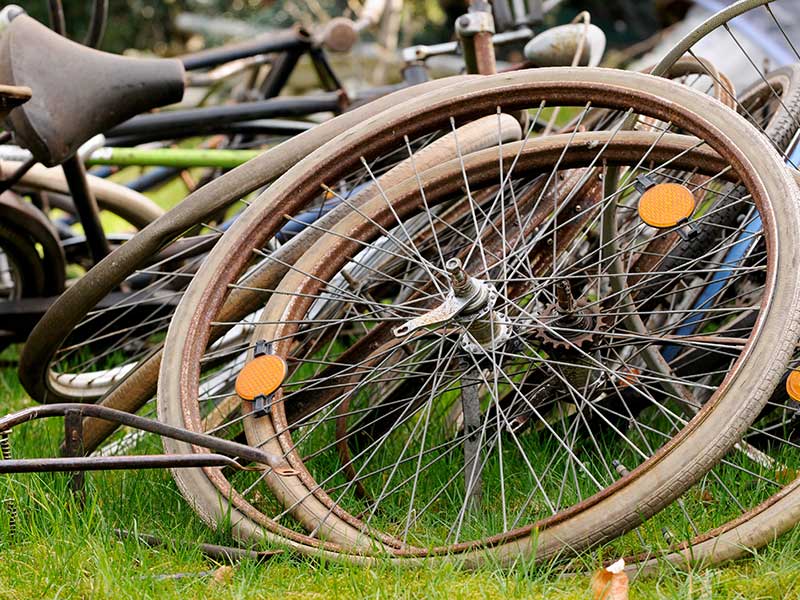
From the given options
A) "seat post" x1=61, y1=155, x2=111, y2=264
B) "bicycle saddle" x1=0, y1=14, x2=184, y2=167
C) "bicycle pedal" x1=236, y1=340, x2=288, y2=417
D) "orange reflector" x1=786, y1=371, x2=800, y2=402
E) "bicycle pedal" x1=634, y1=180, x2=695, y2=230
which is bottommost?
"orange reflector" x1=786, y1=371, x2=800, y2=402

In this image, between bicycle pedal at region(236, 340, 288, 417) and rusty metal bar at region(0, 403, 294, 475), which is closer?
rusty metal bar at region(0, 403, 294, 475)

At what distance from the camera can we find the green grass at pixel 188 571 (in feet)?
5.21

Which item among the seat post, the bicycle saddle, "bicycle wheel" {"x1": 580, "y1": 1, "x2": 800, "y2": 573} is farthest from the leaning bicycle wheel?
the seat post

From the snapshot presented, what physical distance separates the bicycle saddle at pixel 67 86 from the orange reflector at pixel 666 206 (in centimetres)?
139

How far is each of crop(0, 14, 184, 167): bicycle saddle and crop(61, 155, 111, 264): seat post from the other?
27 centimetres

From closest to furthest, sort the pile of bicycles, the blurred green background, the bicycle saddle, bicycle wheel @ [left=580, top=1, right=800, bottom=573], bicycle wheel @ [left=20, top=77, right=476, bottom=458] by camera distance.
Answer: bicycle wheel @ [left=580, top=1, right=800, bottom=573]
the pile of bicycles
bicycle wheel @ [left=20, top=77, right=476, bottom=458]
the bicycle saddle
the blurred green background

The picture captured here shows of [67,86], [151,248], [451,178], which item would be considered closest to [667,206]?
[451,178]

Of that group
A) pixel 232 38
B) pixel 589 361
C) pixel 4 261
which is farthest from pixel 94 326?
pixel 232 38

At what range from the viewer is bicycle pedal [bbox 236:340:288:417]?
6.41 feet

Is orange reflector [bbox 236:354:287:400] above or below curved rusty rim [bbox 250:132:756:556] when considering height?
below

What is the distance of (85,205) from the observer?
115 inches

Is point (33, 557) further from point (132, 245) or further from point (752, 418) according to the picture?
point (752, 418)

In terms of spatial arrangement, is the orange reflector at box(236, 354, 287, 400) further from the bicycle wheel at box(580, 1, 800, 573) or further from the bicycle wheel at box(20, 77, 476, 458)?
the bicycle wheel at box(580, 1, 800, 573)

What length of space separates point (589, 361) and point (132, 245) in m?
1.01
